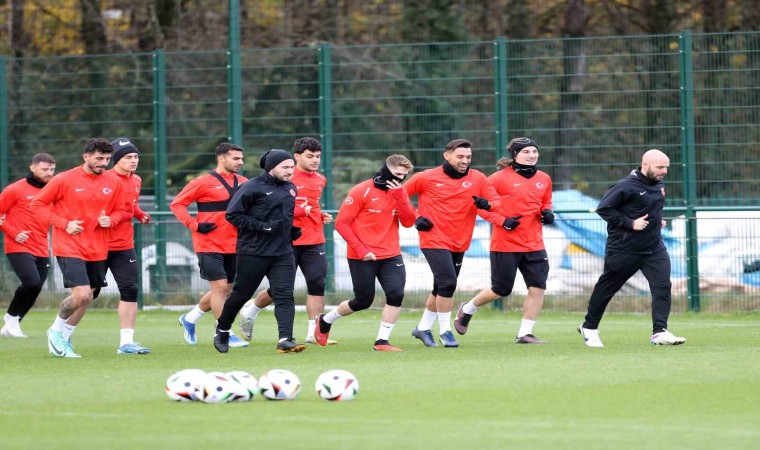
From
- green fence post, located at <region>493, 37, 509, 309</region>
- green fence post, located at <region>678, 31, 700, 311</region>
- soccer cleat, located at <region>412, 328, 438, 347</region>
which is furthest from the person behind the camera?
green fence post, located at <region>493, 37, 509, 309</region>

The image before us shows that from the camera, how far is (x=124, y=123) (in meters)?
22.7

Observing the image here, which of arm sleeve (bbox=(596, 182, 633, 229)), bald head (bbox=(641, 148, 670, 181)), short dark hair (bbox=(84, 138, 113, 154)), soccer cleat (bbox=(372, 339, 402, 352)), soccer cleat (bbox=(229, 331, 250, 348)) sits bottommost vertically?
soccer cleat (bbox=(229, 331, 250, 348))

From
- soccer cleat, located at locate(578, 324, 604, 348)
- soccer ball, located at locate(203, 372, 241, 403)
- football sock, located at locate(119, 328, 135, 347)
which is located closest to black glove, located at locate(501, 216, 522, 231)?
soccer cleat, located at locate(578, 324, 604, 348)

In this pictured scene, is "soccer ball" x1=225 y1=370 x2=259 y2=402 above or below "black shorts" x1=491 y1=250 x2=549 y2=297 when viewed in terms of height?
below

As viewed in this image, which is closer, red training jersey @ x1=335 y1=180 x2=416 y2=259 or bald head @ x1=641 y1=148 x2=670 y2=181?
bald head @ x1=641 y1=148 x2=670 y2=181

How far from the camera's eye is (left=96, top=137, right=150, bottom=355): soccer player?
1411 centimetres

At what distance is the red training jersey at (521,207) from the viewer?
14461mm

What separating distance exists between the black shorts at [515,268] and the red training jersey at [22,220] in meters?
5.91

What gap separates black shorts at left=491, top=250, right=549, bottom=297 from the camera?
570 inches

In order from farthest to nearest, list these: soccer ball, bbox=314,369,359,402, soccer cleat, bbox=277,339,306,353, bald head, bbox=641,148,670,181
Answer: soccer cleat, bbox=277,339,306,353, bald head, bbox=641,148,670,181, soccer ball, bbox=314,369,359,402

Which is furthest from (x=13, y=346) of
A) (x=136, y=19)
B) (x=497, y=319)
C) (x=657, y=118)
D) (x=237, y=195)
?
(x=136, y=19)

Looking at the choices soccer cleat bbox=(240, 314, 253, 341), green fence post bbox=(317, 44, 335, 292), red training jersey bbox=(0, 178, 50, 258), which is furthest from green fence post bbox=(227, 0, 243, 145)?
soccer cleat bbox=(240, 314, 253, 341)

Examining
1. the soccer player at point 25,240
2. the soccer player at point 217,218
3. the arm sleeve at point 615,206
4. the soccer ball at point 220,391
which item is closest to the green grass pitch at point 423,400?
the soccer ball at point 220,391

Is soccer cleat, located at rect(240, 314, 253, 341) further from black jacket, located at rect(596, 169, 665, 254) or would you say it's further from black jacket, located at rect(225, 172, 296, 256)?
black jacket, located at rect(596, 169, 665, 254)
